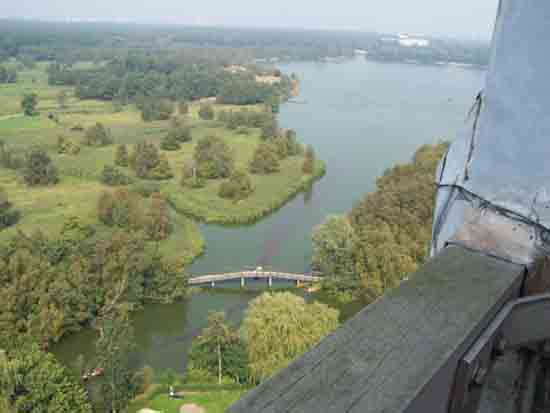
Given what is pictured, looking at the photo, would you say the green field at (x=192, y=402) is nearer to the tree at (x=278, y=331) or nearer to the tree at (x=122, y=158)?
the tree at (x=278, y=331)

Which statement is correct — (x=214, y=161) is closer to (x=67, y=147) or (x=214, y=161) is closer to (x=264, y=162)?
(x=264, y=162)

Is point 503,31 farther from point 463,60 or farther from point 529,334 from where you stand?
point 463,60

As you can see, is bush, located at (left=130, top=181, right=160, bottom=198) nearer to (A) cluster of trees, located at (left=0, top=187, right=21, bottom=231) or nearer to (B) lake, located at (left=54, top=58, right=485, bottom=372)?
(B) lake, located at (left=54, top=58, right=485, bottom=372)

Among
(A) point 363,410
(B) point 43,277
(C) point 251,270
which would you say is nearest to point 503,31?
(A) point 363,410

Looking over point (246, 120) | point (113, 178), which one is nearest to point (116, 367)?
point (113, 178)

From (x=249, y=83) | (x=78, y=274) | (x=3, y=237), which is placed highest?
(x=249, y=83)

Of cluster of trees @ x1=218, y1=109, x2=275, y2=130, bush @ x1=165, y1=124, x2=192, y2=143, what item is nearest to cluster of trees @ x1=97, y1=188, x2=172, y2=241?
bush @ x1=165, y1=124, x2=192, y2=143
